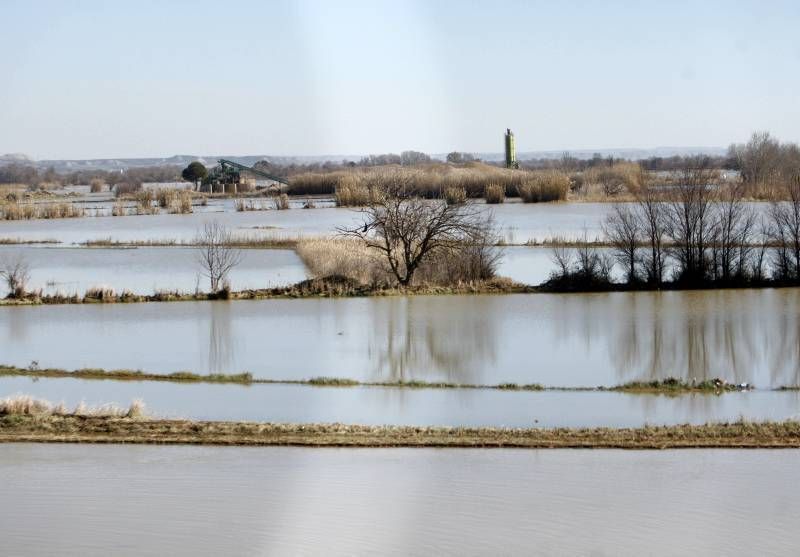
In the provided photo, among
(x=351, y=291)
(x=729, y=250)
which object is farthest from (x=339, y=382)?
(x=729, y=250)

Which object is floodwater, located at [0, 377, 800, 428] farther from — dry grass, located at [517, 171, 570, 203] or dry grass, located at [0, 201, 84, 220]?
dry grass, located at [517, 171, 570, 203]

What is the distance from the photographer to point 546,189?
63.4 m

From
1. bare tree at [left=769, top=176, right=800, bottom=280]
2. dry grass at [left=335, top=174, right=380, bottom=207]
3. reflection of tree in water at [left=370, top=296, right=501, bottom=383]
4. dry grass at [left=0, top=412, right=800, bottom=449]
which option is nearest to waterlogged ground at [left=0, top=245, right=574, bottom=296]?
A: reflection of tree in water at [left=370, top=296, right=501, bottom=383]

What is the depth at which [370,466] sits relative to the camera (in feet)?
42.8

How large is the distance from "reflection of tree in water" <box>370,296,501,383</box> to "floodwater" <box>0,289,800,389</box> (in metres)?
0.03

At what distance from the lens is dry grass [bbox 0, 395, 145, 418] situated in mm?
15242

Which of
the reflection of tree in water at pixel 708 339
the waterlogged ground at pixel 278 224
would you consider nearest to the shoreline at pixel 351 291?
the reflection of tree in water at pixel 708 339

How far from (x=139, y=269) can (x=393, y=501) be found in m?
25.8

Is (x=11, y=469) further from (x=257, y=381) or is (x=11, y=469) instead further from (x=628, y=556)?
(x=628, y=556)

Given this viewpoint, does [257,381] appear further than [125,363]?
No

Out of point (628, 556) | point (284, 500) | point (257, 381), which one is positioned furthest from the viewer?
point (257, 381)

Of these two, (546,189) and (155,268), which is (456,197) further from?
(546,189)

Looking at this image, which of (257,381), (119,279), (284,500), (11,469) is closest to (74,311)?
(119,279)

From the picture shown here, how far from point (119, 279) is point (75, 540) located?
23348mm
